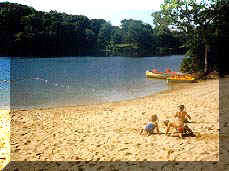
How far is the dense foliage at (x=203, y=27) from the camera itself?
3141 cm

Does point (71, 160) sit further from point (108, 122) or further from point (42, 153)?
point (108, 122)

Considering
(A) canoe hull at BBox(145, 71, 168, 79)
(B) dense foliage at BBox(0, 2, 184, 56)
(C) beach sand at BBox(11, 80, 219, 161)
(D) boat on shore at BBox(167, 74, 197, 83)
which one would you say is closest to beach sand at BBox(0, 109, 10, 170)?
(C) beach sand at BBox(11, 80, 219, 161)

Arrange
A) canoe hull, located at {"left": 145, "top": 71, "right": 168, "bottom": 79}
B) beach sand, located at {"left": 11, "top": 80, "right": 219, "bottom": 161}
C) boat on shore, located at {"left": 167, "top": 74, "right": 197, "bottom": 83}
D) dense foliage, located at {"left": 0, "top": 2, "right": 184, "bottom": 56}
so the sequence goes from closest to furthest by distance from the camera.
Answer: beach sand, located at {"left": 11, "top": 80, "right": 219, "bottom": 161}, boat on shore, located at {"left": 167, "top": 74, "right": 197, "bottom": 83}, canoe hull, located at {"left": 145, "top": 71, "right": 168, "bottom": 79}, dense foliage, located at {"left": 0, "top": 2, "right": 184, "bottom": 56}

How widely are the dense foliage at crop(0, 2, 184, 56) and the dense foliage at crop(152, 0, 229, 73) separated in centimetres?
3717

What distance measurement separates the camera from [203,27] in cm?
3209

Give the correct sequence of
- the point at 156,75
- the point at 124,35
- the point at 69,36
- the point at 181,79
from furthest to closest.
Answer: the point at 124,35 < the point at 69,36 < the point at 156,75 < the point at 181,79

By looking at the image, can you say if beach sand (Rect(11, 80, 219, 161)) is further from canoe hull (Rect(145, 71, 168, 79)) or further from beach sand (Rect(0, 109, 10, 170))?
canoe hull (Rect(145, 71, 168, 79))

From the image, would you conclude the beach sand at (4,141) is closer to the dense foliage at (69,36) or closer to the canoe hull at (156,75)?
the canoe hull at (156,75)

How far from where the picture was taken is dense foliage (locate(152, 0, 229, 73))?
3141 centimetres

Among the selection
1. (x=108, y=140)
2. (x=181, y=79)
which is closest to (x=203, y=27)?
(x=181, y=79)

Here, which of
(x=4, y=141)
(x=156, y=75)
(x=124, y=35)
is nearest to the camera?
(x=4, y=141)

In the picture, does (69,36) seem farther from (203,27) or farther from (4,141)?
(4,141)

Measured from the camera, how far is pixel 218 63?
33.3 metres

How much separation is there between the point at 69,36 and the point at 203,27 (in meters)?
87.0
